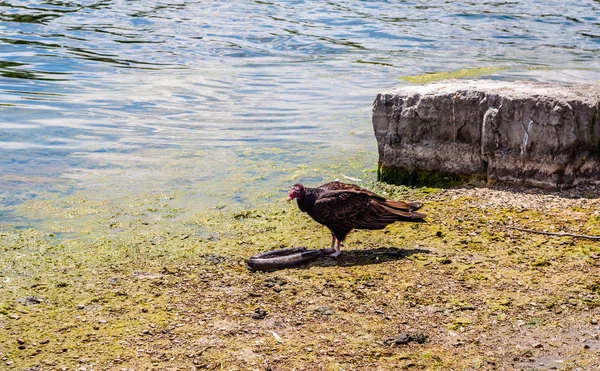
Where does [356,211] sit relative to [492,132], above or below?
below

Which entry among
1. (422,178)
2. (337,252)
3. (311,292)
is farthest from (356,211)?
(422,178)

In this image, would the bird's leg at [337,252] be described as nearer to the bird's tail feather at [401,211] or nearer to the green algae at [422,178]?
the bird's tail feather at [401,211]

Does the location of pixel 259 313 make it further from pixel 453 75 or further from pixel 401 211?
pixel 453 75

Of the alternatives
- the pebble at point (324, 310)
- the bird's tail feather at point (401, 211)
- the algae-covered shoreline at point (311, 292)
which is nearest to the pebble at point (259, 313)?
the algae-covered shoreline at point (311, 292)

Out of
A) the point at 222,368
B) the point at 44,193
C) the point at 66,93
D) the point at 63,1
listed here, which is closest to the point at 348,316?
the point at 222,368

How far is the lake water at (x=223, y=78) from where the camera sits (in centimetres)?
967

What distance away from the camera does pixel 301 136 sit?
11.5 metres

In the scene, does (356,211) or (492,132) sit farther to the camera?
(492,132)

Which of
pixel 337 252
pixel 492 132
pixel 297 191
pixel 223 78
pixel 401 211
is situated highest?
pixel 492 132

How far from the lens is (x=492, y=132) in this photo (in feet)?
25.9

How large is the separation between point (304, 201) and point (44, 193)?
351 centimetres

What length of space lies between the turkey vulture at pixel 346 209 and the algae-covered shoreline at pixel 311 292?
24 cm

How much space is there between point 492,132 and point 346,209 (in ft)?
6.73

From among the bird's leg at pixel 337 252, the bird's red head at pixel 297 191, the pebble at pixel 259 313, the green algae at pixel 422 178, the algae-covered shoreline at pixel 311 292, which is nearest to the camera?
the algae-covered shoreline at pixel 311 292
